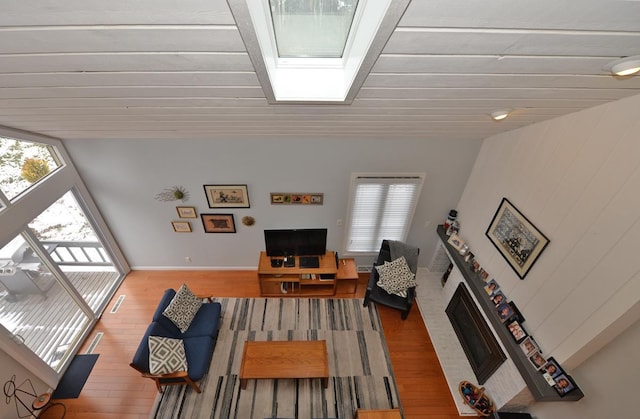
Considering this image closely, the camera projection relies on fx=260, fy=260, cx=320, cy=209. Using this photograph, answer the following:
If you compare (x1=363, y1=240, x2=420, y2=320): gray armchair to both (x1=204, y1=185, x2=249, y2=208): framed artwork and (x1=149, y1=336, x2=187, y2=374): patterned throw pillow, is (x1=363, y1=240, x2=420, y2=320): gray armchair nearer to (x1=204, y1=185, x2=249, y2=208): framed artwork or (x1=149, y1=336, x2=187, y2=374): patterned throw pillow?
(x1=204, y1=185, x2=249, y2=208): framed artwork

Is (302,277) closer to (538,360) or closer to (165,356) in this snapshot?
(165,356)

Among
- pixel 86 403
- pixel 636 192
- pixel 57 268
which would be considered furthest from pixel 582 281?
pixel 57 268

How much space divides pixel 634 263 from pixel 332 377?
11.0ft

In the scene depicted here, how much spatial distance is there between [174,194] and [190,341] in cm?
220

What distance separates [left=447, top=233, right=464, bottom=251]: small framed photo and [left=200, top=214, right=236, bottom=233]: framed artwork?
3.71 m

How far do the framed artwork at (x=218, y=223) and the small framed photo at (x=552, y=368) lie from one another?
446 cm

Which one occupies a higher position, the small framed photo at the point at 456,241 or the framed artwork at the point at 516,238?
the framed artwork at the point at 516,238

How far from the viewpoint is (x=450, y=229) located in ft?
14.8

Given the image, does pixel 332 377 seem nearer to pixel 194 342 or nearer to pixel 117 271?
pixel 194 342

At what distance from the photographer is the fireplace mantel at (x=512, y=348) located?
2.54 m

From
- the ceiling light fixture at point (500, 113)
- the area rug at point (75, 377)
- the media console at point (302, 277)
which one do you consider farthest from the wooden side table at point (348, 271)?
the area rug at point (75, 377)

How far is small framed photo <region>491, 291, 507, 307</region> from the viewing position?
3251mm

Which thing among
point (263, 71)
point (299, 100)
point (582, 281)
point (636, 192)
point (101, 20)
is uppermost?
point (101, 20)

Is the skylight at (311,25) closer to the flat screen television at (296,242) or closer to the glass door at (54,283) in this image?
the flat screen television at (296,242)
